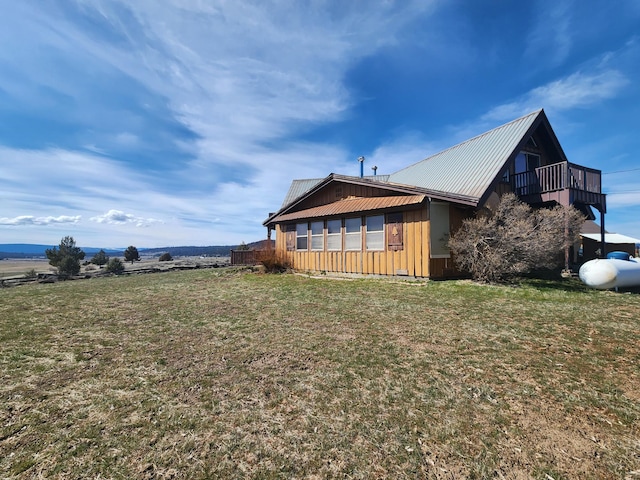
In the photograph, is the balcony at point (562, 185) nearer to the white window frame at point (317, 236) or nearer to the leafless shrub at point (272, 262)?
the white window frame at point (317, 236)

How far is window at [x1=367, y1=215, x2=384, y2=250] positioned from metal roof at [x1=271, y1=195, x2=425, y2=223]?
2.01 ft

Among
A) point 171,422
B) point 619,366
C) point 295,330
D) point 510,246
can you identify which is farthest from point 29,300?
point 510,246

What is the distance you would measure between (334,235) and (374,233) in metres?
2.12

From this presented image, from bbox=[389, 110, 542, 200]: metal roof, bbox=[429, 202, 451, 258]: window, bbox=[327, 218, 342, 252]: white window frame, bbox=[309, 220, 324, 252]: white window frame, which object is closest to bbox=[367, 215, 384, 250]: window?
bbox=[327, 218, 342, 252]: white window frame

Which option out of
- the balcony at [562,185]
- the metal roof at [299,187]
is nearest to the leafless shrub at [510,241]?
the balcony at [562,185]

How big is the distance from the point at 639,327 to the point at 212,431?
715 centimetres

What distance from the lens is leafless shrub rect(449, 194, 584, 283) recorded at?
932cm

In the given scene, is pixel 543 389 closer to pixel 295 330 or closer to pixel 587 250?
pixel 295 330

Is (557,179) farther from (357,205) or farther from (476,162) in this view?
(357,205)

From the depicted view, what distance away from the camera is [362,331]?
5.31 meters

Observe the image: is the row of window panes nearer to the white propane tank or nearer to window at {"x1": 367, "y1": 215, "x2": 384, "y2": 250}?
window at {"x1": 367, "y1": 215, "x2": 384, "y2": 250}

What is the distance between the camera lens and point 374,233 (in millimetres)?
12453

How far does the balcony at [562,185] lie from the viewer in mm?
12094

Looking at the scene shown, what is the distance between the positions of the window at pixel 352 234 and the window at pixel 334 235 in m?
0.34
